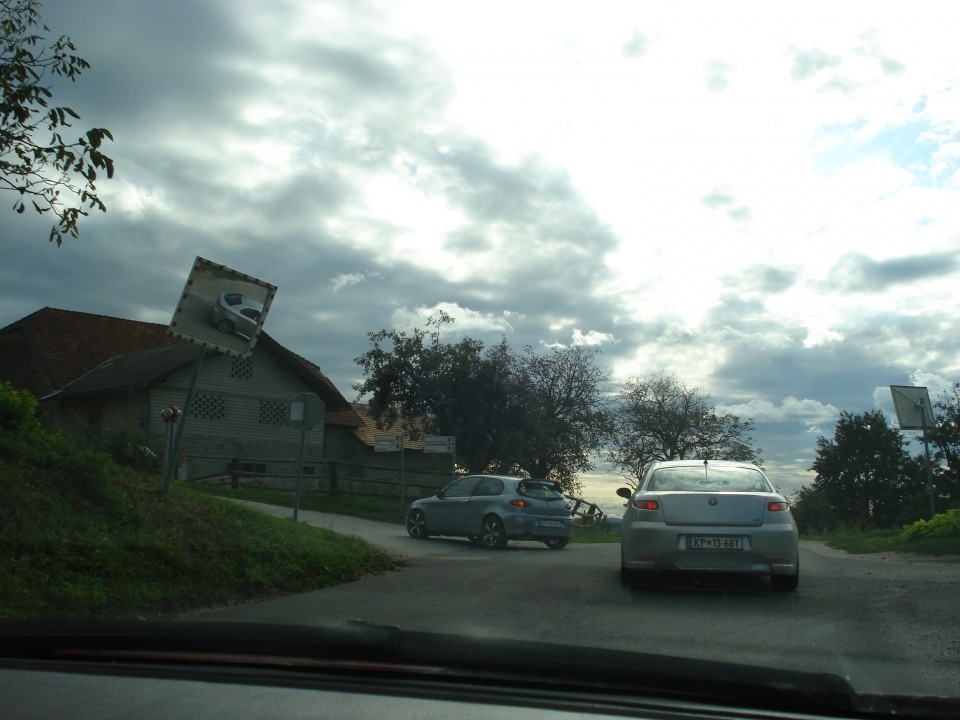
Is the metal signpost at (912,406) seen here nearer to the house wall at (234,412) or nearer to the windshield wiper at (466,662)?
the windshield wiper at (466,662)

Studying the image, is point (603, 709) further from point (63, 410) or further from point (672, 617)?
point (63, 410)

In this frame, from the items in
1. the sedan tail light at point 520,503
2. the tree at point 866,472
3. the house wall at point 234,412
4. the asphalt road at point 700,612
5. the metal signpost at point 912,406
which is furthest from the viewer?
the tree at point 866,472

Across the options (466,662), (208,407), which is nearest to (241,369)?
(208,407)

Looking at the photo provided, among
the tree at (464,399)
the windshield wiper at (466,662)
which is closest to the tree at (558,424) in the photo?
the tree at (464,399)

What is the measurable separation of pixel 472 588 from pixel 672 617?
100 inches

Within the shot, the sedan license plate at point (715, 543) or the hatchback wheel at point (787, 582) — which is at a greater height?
the sedan license plate at point (715, 543)

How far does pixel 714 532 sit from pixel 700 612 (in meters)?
1.36

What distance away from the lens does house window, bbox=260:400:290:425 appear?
124ft

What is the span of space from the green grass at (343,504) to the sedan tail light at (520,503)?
4464 millimetres

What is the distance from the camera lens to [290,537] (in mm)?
11609

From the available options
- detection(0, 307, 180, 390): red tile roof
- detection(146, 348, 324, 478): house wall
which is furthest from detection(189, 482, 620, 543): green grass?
detection(0, 307, 180, 390): red tile roof

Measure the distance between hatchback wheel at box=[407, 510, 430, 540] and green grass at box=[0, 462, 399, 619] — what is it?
6.04m

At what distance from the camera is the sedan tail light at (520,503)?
1672 centimetres

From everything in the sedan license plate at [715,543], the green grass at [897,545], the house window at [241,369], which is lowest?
the green grass at [897,545]
